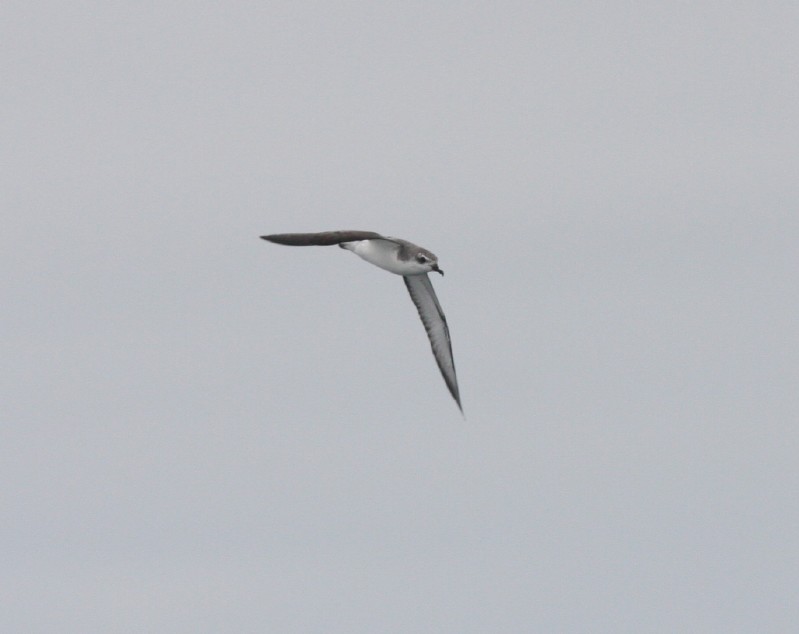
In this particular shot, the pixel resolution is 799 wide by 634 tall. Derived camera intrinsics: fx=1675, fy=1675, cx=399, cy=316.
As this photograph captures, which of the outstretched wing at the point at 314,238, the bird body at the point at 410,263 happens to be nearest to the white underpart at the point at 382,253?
the bird body at the point at 410,263

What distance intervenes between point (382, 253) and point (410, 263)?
120cm

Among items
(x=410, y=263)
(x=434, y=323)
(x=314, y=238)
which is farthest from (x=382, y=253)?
(x=314, y=238)

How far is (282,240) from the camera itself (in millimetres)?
56469

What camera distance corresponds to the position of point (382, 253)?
217ft

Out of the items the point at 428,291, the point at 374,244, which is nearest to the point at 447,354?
the point at 428,291

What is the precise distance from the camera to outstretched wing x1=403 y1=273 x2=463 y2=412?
7188cm

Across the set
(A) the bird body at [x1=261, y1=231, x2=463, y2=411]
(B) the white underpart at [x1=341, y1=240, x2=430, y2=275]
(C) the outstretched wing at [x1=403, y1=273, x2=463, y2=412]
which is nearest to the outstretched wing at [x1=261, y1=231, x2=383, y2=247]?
(A) the bird body at [x1=261, y1=231, x2=463, y2=411]

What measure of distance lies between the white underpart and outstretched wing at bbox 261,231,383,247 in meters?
5.58

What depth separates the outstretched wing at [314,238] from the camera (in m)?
56.5

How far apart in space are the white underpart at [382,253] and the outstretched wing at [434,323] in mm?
4799

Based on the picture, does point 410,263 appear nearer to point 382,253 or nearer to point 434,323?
point 382,253

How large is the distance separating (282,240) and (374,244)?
992cm

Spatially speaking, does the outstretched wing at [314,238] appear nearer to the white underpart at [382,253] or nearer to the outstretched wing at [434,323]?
the white underpart at [382,253]

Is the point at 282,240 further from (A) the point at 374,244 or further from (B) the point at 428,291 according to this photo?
(B) the point at 428,291
